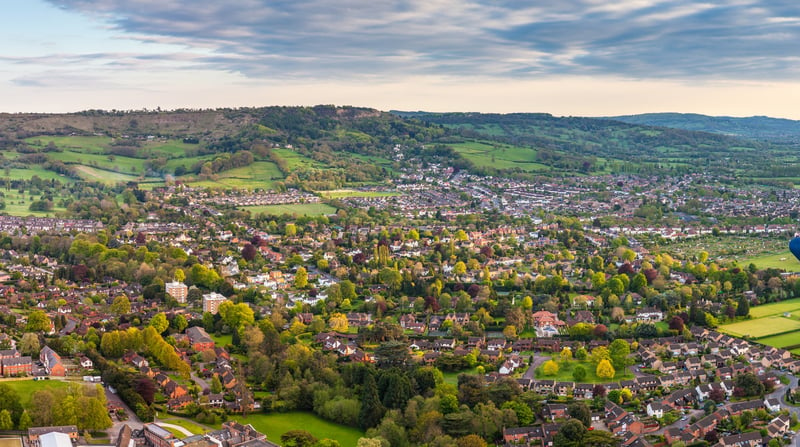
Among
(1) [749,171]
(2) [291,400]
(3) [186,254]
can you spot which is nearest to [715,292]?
(2) [291,400]

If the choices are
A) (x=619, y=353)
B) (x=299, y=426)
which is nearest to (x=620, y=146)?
(x=619, y=353)

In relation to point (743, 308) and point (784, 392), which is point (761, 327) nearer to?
point (743, 308)

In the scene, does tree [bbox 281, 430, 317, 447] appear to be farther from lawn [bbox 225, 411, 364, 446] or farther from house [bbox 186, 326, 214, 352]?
house [bbox 186, 326, 214, 352]

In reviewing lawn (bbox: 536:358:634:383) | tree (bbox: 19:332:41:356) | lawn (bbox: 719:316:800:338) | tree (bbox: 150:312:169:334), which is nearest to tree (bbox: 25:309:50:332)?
tree (bbox: 19:332:41:356)

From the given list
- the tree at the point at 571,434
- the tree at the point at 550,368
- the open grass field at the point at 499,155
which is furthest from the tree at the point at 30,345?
the open grass field at the point at 499,155

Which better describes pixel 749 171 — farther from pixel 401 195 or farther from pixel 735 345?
pixel 735 345

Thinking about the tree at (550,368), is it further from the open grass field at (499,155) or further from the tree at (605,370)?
the open grass field at (499,155)
